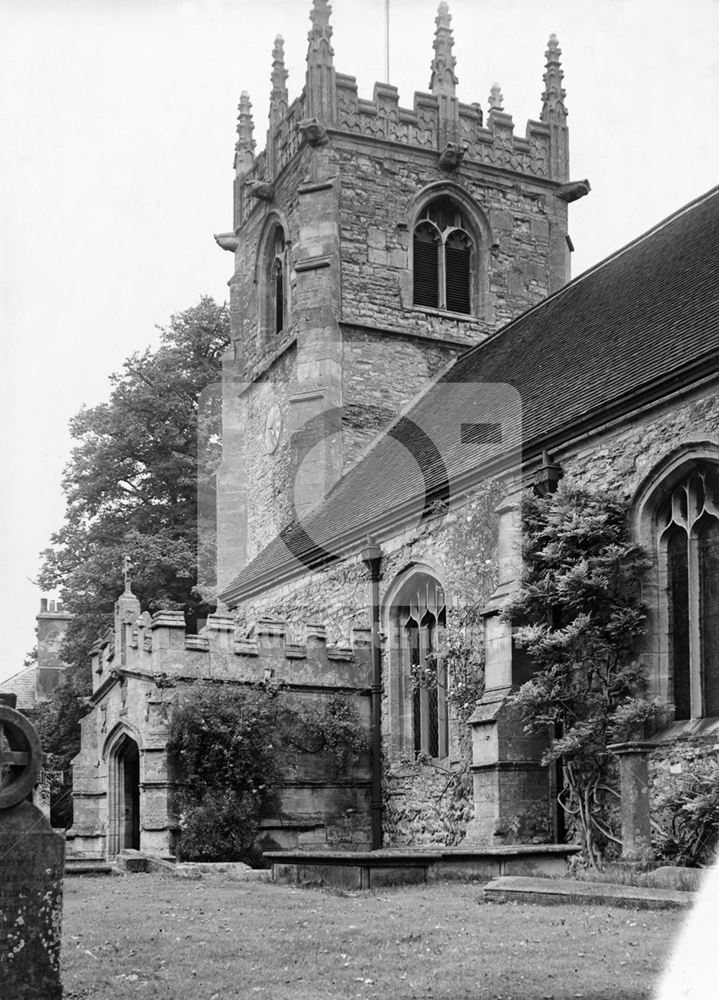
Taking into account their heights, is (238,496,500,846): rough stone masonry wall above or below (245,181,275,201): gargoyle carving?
below

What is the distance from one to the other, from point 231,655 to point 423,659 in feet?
9.35

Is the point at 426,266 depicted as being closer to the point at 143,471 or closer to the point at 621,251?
the point at 621,251

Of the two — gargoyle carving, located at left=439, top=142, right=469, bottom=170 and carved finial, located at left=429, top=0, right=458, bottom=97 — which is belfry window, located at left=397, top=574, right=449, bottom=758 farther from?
carved finial, located at left=429, top=0, right=458, bottom=97

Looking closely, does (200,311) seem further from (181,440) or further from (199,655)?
(199,655)

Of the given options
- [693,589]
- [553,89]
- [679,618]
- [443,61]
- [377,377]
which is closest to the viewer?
[693,589]

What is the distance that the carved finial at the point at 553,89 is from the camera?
101ft

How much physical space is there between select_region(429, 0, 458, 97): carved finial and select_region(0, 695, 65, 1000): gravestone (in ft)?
80.2

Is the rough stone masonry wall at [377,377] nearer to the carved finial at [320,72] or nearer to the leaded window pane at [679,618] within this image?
the carved finial at [320,72]

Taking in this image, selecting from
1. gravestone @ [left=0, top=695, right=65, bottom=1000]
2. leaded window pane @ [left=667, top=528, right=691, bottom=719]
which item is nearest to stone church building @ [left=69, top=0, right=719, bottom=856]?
leaded window pane @ [left=667, top=528, right=691, bottom=719]

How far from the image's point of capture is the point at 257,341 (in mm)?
30531

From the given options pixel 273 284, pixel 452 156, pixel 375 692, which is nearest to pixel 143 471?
pixel 273 284

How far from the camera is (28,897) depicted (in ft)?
24.8

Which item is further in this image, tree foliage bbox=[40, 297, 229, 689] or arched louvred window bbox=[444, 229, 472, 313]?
tree foliage bbox=[40, 297, 229, 689]

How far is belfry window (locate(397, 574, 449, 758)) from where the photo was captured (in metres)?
19.2
